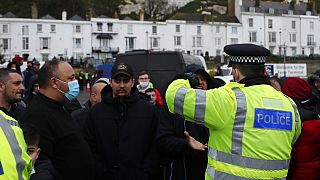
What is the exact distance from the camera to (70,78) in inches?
191

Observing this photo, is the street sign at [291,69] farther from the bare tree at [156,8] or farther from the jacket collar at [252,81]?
the bare tree at [156,8]

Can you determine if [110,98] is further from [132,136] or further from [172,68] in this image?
[172,68]

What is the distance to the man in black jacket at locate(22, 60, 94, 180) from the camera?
4.28 meters

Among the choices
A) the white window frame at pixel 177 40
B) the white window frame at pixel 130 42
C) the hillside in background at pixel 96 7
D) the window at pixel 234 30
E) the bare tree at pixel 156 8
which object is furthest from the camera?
the bare tree at pixel 156 8

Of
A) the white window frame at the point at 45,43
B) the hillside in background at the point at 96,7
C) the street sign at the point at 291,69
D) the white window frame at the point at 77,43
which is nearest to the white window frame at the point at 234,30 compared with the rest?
the hillside in background at the point at 96,7

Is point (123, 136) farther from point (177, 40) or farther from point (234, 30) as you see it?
point (234, 30)

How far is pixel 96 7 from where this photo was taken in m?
115

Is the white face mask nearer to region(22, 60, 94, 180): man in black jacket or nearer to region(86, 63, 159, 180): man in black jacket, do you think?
region(86, 63, 159, 180): man in black jacket

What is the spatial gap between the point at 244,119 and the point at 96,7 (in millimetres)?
113981

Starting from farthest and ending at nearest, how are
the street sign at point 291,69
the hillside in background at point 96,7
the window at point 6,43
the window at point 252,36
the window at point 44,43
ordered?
the hillside in background at point 96,7 < the window at point 252,36 < the window at point 44,43 < the window at point 6,43 < the street sign at point 291,69

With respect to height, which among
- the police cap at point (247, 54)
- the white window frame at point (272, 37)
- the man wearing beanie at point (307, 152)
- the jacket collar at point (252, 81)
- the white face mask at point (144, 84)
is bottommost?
the man wearing beanie at point (307, 152)

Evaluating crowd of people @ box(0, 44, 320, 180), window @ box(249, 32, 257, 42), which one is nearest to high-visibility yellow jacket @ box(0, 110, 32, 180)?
crowd of people @ box(0, 44, 320, 180)

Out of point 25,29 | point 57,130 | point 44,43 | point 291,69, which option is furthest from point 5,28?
point 57,130

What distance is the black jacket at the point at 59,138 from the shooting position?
14.0ft
